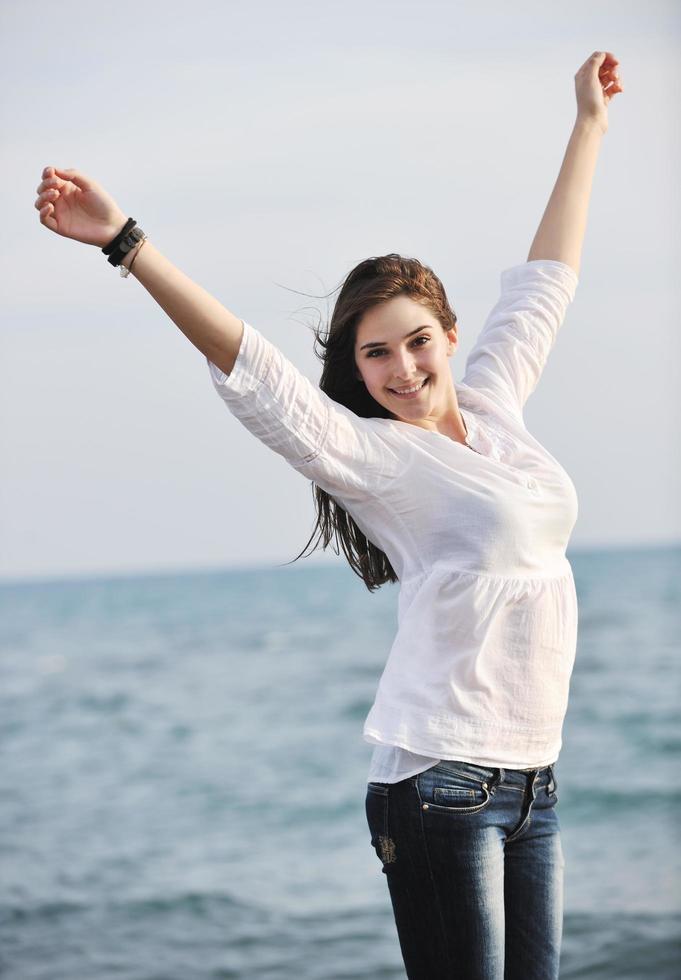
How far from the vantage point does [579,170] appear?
2453 mm

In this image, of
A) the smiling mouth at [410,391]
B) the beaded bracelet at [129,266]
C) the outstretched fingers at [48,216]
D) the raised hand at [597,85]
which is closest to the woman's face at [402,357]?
the smiling mouth at [410,391]

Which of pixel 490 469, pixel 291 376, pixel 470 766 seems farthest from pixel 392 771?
pixel 291 376

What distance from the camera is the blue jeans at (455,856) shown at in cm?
186

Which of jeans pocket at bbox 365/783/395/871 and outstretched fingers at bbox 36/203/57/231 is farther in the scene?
jeans pocket at bbox 365/783/395/871

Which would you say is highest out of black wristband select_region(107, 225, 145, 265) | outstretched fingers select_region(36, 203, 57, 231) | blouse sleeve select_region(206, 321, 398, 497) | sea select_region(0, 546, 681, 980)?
outstretched fingers select_region(36, 203, 57, 231)

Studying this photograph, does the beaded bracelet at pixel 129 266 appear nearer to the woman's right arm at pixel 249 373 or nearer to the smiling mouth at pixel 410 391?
the woman's right arm at pixel 249 373

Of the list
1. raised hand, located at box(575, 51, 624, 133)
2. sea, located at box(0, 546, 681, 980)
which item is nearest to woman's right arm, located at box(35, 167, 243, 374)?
raised hand, located at box(575, 51, 624, 133)

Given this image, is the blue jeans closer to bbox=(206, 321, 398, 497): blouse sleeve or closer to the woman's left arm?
bbox=(206, 321, 398, 497): blouse sleeve

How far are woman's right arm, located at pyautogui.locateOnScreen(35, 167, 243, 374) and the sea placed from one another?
16.4 ft

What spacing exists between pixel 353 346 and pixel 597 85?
86cm

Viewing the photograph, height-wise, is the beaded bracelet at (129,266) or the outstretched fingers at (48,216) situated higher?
the outstretched fingers at (48,216)

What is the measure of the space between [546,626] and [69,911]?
6.67 m

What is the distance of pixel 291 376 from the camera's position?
1863 mm

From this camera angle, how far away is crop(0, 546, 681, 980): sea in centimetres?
680
